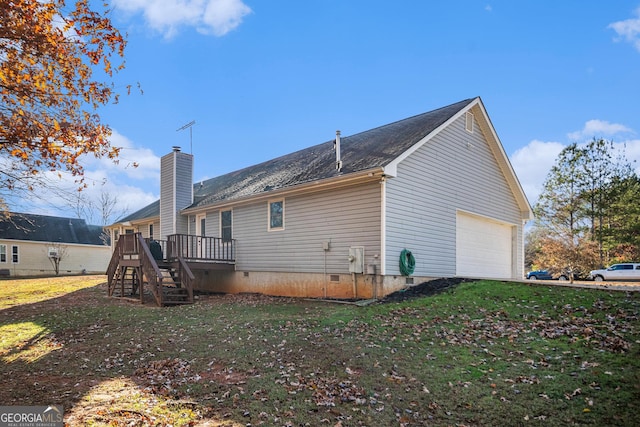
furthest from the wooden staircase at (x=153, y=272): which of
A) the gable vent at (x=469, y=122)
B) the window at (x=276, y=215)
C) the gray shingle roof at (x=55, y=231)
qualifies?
the gray shingle roof at (x=55, y=231)

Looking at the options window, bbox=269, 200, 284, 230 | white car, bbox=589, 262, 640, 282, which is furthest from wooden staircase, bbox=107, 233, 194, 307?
white car, bbox=589, 262, 640, 282

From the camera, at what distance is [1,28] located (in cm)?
618

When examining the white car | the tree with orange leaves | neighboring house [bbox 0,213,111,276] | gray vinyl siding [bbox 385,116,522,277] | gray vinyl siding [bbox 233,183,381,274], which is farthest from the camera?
neighboring house [bbox 0,213,111,276]

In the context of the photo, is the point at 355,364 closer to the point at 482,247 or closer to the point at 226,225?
the point at 482,247

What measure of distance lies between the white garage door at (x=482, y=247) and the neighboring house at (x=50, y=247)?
34078 millimetres

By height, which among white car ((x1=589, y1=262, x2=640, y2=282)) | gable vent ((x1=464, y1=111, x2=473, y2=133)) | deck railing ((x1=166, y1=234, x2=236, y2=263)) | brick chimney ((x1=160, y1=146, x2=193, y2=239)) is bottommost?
white car ((x1=589, y1=262, x2=640, y2=282))

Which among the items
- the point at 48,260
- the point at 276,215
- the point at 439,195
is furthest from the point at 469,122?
the point at 48,260

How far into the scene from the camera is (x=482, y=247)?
16.0m

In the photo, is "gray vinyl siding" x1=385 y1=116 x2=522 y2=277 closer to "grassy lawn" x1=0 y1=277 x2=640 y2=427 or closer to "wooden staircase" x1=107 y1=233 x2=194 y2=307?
"grassy lawn" x1=0 y1=277 x2=640 y2=427

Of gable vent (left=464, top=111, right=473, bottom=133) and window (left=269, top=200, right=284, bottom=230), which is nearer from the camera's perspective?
window (left=269, top=200, right=284, bottom=230)

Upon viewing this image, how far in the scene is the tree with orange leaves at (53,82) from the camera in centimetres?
660

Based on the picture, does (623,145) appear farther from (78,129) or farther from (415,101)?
(78,129)

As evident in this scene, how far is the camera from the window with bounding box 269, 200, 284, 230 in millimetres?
14359

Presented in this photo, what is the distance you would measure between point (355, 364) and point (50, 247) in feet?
130
